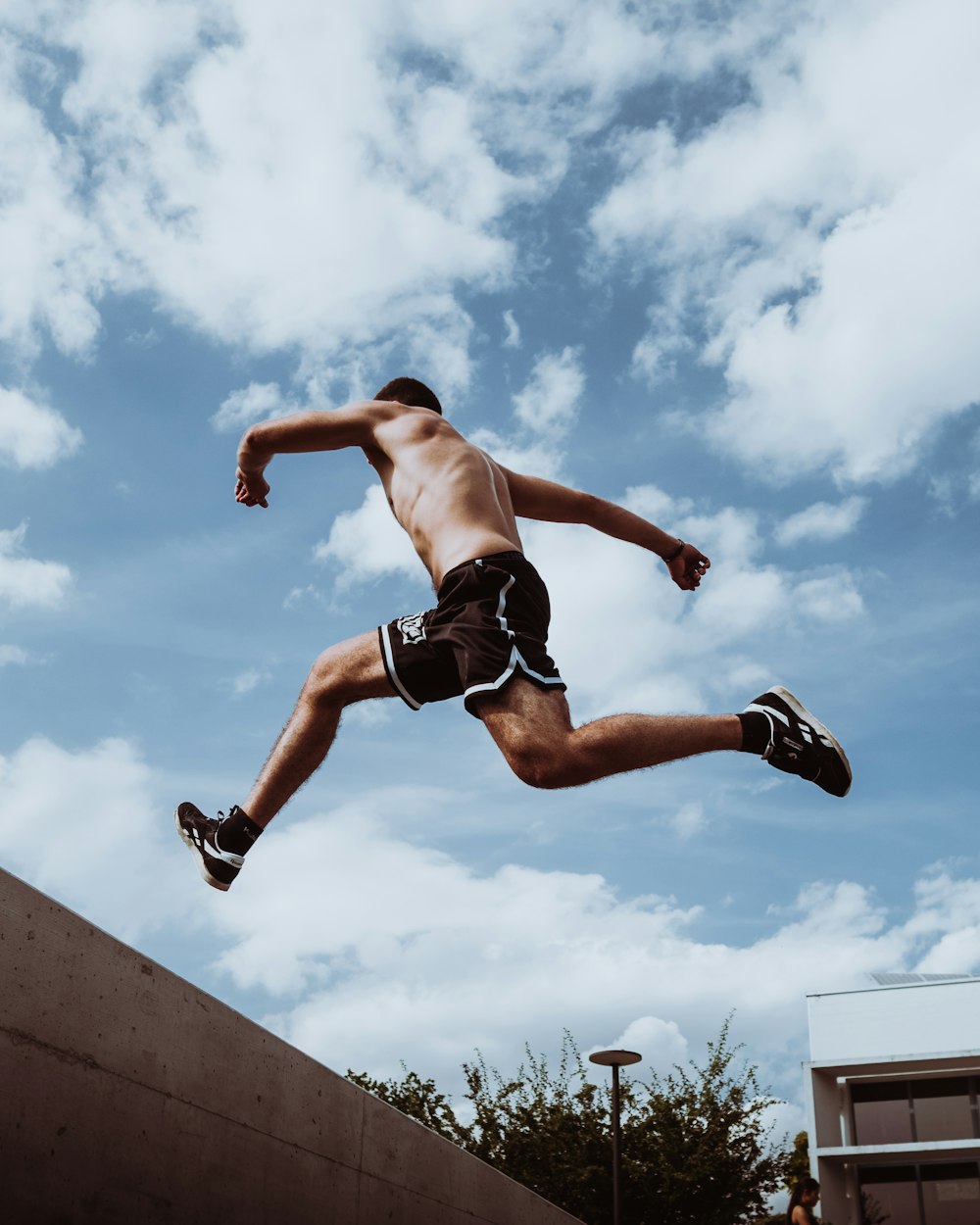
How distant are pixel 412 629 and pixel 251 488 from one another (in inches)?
38.8

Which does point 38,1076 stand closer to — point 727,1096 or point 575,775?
point 575,775

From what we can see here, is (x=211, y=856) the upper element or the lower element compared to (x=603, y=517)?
lower

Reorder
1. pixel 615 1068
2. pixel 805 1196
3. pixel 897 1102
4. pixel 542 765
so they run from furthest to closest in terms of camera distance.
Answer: pixel 897 1102, pixel 615 1068, pixel 805 1196, pixel 542 765

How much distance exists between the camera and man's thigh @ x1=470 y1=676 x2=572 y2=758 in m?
3.94

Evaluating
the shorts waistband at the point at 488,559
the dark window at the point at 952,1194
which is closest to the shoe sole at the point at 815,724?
the shorts waistband at the point at 488,559

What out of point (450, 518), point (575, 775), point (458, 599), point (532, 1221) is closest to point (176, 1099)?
point (575, 775)

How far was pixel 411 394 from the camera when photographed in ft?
17.0

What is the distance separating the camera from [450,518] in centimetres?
445

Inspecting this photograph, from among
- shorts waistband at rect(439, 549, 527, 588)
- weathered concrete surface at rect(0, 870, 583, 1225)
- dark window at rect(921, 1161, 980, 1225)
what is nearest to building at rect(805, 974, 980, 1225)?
dark window at rect(921, 1161, 980, 1225)

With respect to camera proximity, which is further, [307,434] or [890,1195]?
[890,1195]

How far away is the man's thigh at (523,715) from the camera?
3941 mm

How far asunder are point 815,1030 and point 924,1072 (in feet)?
9.50

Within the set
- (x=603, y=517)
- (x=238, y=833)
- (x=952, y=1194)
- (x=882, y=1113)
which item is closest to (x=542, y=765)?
(x=238, y=833)

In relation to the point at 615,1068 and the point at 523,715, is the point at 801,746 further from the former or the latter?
the point at 615,1068
